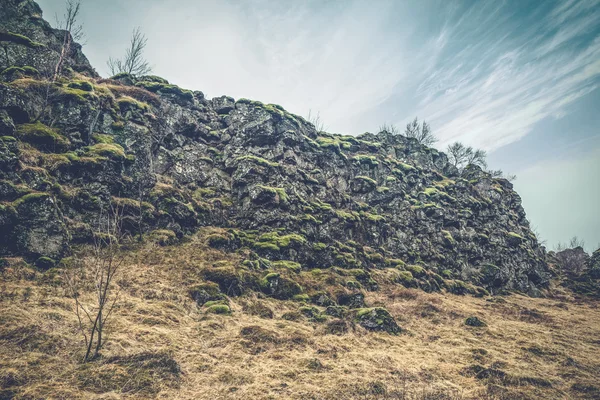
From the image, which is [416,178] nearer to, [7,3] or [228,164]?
[228,164]

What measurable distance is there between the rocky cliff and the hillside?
0.56 ft

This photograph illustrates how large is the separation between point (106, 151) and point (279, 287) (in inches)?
685

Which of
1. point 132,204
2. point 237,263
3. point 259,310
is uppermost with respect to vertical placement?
point 132,204

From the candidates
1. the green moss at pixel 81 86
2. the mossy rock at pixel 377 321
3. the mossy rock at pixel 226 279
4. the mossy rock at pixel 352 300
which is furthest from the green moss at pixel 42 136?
the mossy rock at pixel 377 321

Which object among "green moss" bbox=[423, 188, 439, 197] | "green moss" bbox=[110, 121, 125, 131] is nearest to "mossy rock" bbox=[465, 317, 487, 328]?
"green moss" bbox=[423, 188, 439, 197]

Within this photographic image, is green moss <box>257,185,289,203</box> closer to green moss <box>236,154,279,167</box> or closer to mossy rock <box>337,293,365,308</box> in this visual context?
green moss <box>236,154,279,167</box>

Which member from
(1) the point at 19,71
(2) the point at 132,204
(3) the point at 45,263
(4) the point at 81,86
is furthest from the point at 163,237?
(1) the point at 19,71

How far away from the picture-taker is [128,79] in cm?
3597

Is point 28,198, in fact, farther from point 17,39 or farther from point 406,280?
point 406,280

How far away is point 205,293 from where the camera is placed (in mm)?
15617

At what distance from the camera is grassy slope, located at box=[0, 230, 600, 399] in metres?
7.89

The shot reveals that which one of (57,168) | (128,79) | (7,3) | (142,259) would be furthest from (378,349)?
(7,3)

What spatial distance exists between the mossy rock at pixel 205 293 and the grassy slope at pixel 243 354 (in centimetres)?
42

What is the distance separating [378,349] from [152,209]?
19.0 m
